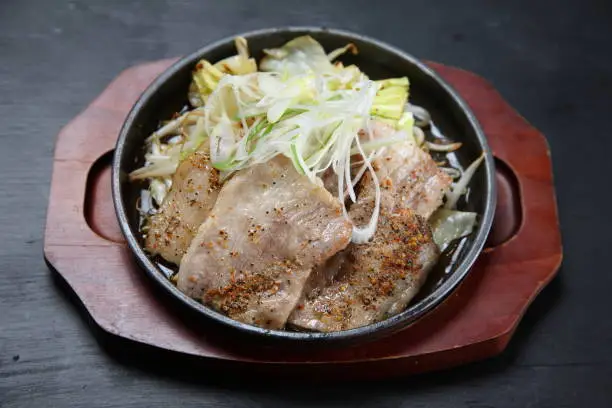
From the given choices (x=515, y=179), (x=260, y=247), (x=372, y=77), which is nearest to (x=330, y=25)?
(x=372, y=77)

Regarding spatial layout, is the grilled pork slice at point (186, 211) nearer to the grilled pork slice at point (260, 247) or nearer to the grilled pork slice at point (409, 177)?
the grilled pork slice at point (260, 247)

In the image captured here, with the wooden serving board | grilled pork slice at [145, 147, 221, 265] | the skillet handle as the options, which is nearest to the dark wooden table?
the wooden serving board

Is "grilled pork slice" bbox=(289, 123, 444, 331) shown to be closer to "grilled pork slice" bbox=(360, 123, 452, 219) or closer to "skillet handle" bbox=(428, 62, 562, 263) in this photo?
"grilled pork slice" bbox=(360, 123, 452, 219)

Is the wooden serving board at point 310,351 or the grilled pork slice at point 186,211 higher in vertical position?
the grilled pork slice at point 186,211

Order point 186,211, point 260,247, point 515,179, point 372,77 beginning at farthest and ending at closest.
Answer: point 372,77
point 515,179
point 186,211
point 260,247

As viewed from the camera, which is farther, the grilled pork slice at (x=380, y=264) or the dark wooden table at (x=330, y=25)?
the dark wooden table at (x=330, y=25)

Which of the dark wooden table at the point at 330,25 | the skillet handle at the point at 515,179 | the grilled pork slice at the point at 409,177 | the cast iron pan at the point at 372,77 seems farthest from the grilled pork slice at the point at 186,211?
the skillet handle at the point at 515,179

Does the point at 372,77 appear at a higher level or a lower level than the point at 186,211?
higher

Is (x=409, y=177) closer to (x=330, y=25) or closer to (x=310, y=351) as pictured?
(x=310, y=351)
